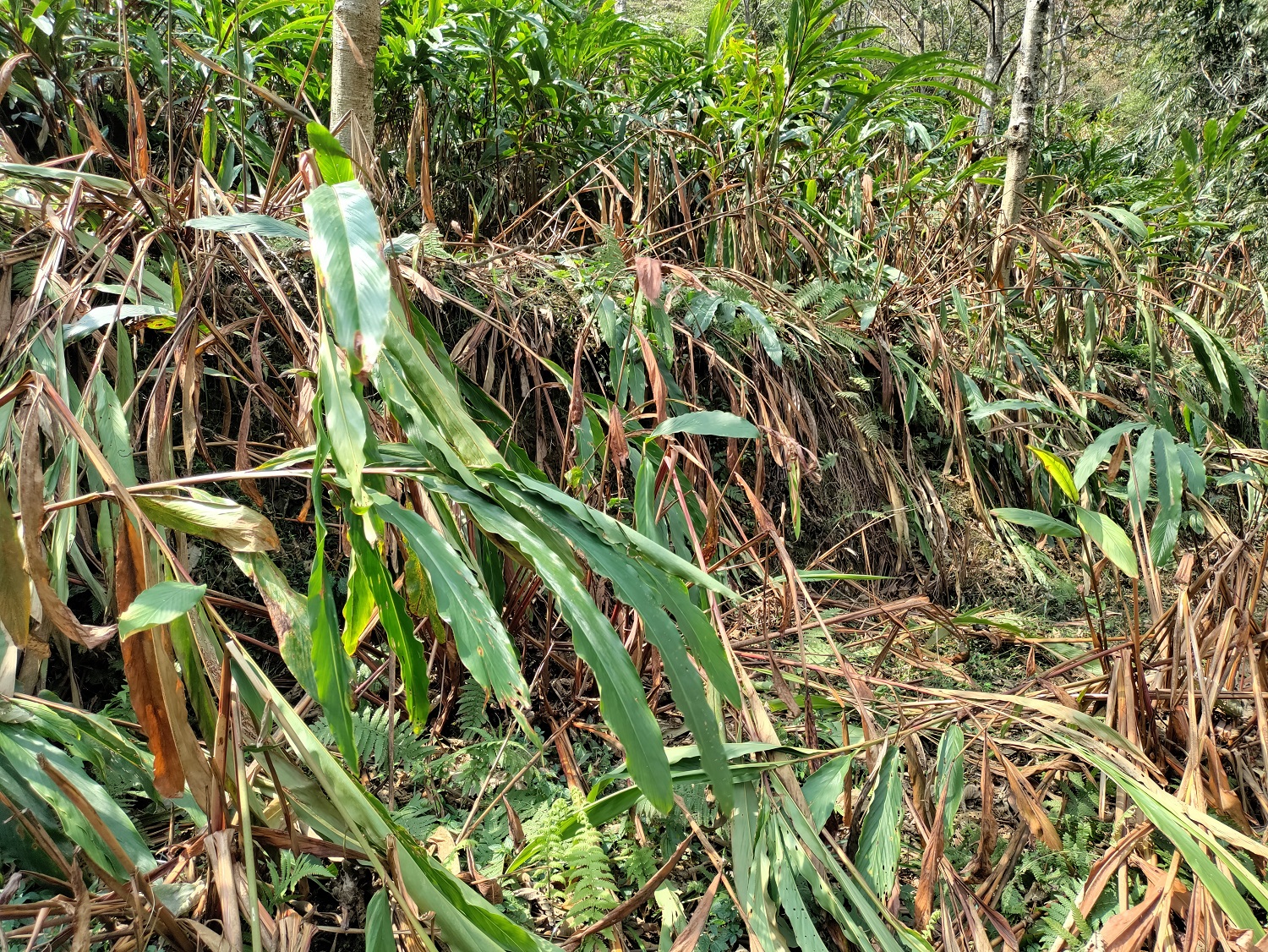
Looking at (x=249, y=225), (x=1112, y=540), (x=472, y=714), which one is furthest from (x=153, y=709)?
(x=1112, y=540)

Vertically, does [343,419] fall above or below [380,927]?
above

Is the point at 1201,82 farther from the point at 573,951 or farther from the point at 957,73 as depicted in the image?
the point at 573,951

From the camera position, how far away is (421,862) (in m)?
0.66

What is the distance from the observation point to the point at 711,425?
3.14 ft

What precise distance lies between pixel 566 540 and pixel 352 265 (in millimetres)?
296

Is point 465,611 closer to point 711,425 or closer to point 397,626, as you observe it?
point 397,626

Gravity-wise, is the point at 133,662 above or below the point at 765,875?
above

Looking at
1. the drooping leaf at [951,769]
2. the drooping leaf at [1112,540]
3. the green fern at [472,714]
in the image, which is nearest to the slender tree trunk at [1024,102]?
the drooping leaf at [1112,540]

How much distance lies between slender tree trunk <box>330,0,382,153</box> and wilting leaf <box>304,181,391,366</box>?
83 cm

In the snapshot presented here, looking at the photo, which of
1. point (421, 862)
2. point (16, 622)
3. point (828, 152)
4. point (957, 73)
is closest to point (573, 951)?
point (421, 862)

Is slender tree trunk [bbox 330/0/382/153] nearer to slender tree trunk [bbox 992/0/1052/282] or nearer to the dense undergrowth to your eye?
the dense undergrowth

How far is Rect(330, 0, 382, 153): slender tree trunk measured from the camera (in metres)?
1.38

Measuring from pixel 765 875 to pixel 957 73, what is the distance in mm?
2398

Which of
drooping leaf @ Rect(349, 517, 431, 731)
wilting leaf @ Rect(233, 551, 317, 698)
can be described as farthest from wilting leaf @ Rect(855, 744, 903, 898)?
wilting leaf @ Rect(233, 551, 317, 698)
